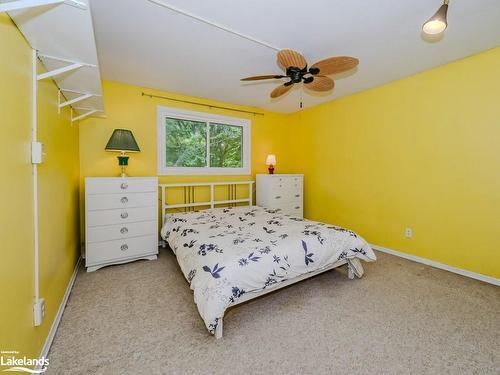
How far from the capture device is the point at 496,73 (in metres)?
2.37

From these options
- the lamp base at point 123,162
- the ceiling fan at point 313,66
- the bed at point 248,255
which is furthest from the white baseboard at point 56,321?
the ceiling fan at point 313,66

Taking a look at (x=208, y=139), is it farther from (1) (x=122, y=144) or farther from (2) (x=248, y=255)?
(2) (x=248, y=255)

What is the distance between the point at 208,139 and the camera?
402 cm

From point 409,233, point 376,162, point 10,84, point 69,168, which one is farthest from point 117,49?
point 409,233

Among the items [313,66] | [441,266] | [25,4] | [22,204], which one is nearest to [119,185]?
[22,204]

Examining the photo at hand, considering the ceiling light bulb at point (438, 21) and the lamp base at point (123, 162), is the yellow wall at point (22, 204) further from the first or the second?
the ceiling light bulb at point (438, 21)

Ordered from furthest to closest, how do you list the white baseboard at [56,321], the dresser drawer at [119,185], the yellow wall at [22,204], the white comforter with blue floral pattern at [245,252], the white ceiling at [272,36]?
A: the dresser drawer at [119,185], the white ceiling at [272,36], the white comforter with blue floral pattern at [245,252], the white baseboard at [56,321], the yellow wall at [22,204]

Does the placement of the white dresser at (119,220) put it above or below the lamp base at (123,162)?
below

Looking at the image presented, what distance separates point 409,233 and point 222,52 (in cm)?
332

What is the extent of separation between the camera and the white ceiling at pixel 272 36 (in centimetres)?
180

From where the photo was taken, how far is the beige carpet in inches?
55.5

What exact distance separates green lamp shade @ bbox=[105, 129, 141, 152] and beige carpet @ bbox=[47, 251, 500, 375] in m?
1.58

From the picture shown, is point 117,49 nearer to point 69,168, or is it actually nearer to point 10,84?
point 69,168
